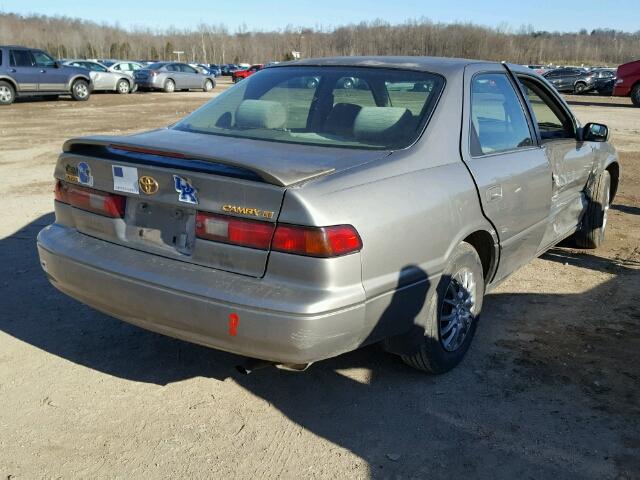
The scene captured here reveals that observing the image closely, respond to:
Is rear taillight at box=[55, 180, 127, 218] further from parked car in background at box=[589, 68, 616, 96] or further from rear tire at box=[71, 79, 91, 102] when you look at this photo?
parked car in background at box=[589, 68, 616, 96]

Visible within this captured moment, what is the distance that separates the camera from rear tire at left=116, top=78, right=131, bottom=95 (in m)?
28.0

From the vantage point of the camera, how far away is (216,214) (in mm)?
2680

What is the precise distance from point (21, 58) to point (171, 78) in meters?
10.5

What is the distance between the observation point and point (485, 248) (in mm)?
3703

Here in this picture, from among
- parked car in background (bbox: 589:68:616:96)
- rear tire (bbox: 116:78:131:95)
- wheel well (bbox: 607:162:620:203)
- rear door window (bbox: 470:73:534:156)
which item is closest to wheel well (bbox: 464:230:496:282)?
rear door window (bbox: 470:73:534:156)

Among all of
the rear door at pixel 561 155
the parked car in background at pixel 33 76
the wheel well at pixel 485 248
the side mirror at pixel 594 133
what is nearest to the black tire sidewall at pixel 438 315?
the wheel well at pixel 485 248

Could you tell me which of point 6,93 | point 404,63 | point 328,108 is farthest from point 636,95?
point 328,108

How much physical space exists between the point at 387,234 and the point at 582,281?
294cm

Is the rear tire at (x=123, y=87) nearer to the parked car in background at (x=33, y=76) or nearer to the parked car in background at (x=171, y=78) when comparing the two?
the parked car in background at (x=171, y=78)

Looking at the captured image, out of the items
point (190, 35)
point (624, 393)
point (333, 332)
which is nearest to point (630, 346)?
point (624, 393)

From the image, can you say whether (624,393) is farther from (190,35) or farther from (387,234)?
(190,35)

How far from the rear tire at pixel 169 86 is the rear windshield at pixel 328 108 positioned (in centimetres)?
2811

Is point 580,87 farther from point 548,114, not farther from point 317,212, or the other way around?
point 317,212

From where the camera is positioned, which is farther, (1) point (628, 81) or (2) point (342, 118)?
(1) point (628, 81)
